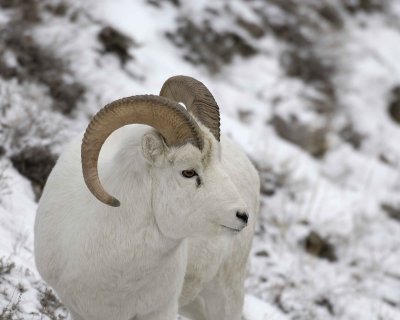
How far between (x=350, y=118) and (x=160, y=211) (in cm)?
1040

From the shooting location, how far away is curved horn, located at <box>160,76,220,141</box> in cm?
434

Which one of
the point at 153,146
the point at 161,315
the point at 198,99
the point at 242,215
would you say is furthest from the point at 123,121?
the point at 161,315

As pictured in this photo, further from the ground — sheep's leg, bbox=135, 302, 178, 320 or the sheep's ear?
the sheep's ear

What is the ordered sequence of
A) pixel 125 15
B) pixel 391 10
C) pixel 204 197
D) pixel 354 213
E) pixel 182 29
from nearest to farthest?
1. pixel 204 197
2. pixel 354 213
3. pixel 125 15
4. pixel 182 29
5. pixel 391 10

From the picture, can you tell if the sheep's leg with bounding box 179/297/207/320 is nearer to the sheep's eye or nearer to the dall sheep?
the dall sheep

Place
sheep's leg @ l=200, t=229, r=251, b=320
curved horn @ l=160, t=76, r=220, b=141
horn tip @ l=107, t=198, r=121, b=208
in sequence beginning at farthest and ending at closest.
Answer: sheep's leg @ l=200, t=229, r=251, b=320 < curved horn @ l=160, t=76, r=220, b=141 < horn tip @ l=107, t=198, r=121, b=208

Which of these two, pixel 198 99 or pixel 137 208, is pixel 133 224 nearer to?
pixel 137 208

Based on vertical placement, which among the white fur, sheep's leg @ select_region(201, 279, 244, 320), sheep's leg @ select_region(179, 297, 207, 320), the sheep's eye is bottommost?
sheep's leg @ select_region(179, 297, 207, 320)

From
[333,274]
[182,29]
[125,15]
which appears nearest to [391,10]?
[182,29]

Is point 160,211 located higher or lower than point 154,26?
higher

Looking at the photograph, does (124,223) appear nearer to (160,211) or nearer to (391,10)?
(160,211)

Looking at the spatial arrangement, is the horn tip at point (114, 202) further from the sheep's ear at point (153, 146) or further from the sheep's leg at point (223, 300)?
the sheep's leg at point (223, 300)

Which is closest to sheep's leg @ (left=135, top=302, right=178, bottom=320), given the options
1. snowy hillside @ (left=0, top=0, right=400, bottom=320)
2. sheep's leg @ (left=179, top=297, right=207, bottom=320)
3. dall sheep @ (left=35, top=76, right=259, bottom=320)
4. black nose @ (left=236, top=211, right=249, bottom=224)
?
dall sheep @ (left=35, top=76, right=259, bottom=320)

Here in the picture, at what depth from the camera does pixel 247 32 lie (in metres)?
13.9
